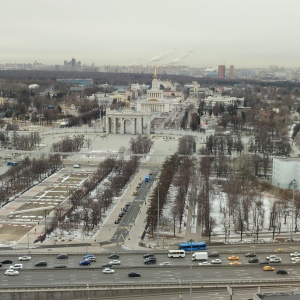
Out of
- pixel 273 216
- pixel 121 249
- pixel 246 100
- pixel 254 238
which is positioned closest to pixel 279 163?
pixel 273 216

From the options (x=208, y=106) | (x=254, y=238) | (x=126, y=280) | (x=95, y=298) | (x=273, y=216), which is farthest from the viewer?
(x=208, y=106)

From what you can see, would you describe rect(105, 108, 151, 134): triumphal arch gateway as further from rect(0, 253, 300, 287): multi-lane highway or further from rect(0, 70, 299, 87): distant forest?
rect(0, 70, 299, 87): distant forest

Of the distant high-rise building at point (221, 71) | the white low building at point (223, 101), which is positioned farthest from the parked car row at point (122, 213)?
the distant high-rise building at point (221, 71)

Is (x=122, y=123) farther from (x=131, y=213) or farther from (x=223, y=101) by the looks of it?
(x=223, y=101)

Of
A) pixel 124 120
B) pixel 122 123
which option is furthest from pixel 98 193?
pixel 124 120

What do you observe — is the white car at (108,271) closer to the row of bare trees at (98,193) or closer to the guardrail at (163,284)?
the guardrail at (163,284)

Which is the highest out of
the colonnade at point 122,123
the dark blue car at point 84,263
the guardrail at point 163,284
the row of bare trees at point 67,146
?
the colonnade at point 122,123

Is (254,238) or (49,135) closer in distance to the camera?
(254,238)

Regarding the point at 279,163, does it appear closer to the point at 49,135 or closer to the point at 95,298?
the point at 95,298
